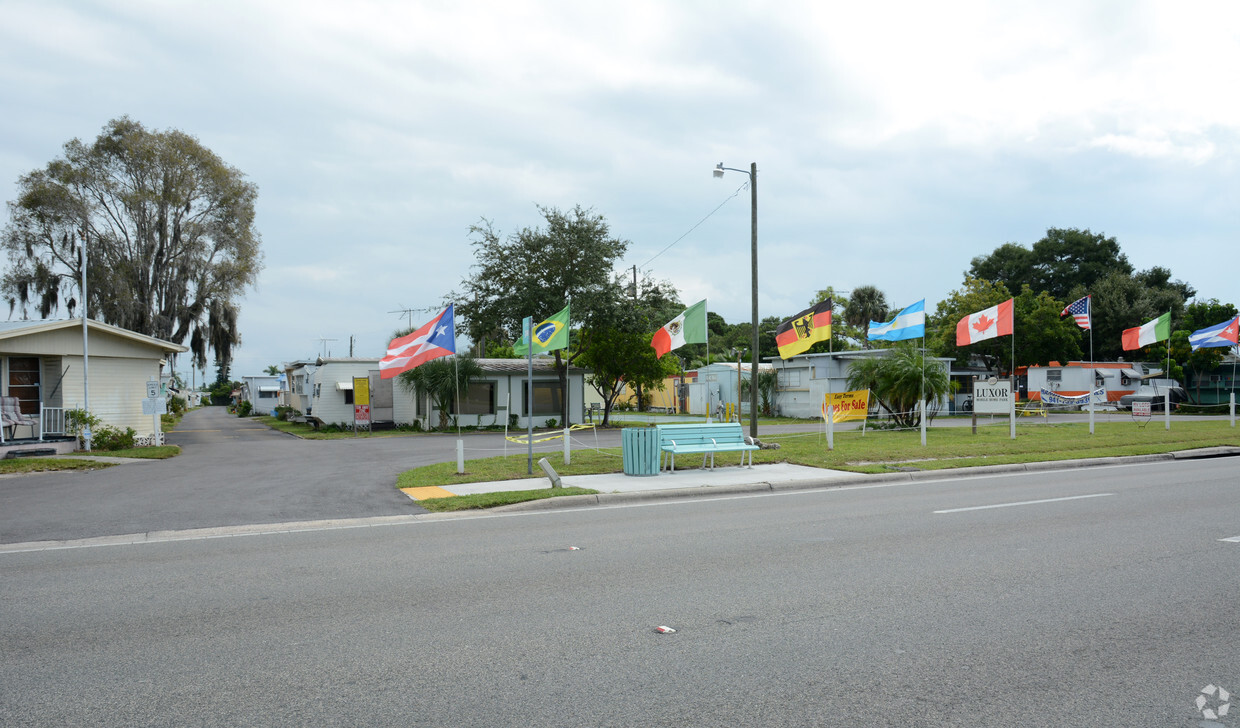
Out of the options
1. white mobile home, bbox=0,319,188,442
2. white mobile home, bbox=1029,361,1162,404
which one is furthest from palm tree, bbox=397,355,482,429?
white mobile home, bbox=1029,361,1162,404

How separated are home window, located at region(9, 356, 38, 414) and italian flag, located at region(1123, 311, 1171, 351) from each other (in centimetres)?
3796

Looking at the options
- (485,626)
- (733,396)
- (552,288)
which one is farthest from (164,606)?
(733,396)

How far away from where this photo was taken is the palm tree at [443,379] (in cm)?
3372

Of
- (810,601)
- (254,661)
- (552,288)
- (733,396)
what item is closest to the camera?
(254,661)

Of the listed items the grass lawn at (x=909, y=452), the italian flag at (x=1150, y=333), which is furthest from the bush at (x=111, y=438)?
the italian flag at (x=1150, y=333)

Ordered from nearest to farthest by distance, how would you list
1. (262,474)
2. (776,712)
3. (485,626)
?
(776,712)
(485,626)
(262,474)

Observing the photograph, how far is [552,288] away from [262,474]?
19126mm

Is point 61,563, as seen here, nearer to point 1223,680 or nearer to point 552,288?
point 1223,680

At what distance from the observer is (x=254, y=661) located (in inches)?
188

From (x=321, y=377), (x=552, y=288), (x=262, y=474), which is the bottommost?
(x=262, y=474)

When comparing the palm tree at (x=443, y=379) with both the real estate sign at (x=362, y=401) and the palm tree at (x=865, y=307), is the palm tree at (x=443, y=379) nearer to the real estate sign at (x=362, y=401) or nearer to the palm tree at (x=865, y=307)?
the real estate sign at (x=362, y=401)

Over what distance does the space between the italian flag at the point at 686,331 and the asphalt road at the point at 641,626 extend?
10462 millimetres

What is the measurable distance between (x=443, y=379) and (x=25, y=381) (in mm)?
14917

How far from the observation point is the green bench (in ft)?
48.6
